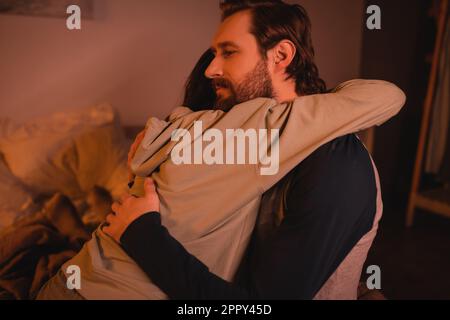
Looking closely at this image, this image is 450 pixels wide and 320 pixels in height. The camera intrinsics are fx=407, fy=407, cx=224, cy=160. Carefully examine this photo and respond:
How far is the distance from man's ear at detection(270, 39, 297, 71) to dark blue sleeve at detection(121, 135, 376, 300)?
1.06 feet

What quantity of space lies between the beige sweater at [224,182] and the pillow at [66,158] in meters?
0.97

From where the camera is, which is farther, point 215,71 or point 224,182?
point 215,71

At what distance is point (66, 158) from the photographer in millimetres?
1850

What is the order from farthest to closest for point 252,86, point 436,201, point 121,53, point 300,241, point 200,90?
point 436,201 < point 121,53 < point 200,90 < point 252,86 < point 300,241

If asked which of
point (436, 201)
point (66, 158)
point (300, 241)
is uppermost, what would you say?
point (300, 241)

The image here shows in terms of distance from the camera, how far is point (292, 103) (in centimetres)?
79

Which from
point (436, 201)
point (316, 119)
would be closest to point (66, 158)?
point (316, 119)

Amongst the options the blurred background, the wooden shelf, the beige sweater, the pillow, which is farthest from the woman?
the wooden shelf

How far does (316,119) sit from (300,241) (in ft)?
0.74

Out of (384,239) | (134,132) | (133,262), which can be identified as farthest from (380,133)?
(133,262)

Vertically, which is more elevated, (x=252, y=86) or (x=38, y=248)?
(x=252, y=86)

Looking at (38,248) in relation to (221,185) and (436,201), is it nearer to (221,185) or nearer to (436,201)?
(221,185)

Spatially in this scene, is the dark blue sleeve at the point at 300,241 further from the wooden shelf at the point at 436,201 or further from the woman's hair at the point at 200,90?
the wooden shelf at the point at 436,201
